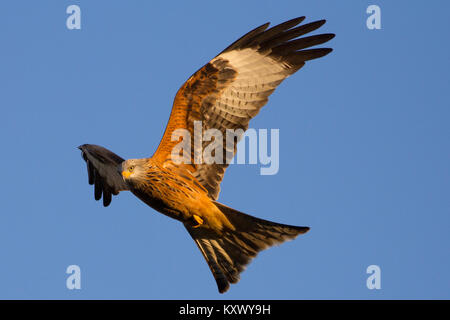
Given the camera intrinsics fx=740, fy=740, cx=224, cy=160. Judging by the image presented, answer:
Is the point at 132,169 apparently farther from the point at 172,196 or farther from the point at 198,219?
the point at 198,219

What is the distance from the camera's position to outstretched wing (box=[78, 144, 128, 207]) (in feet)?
38.6

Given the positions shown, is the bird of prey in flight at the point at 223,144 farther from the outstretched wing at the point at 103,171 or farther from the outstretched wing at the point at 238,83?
the outstretched wing at the point at 103,171

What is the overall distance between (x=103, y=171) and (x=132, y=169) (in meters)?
1.99

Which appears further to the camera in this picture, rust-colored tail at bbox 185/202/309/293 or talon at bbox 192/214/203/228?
talon at bbox 192/214/203/228

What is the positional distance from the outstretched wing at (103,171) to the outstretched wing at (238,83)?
63.4 inches

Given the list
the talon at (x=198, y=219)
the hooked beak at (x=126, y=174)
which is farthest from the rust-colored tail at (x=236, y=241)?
the hooked beak at (x=126, y=174)

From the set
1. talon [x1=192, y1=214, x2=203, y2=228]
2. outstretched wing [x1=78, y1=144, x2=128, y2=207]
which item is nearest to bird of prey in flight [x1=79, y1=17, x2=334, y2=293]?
talon [x1=192, y1=214, x2=203, y2=228]

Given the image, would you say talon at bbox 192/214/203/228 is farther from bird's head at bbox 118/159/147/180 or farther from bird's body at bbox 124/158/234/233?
bird's head at bbox 118/159/147/180

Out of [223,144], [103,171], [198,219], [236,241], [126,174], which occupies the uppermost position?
[223,144]

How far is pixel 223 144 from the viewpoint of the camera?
10539 millimetres

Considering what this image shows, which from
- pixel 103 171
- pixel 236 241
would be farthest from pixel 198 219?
pixel 103 171

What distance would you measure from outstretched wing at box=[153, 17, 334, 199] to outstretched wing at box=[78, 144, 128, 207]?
5.29 feet

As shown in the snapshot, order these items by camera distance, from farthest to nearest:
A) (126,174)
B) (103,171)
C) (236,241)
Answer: (103,171) → (236,241) → (126,174)
